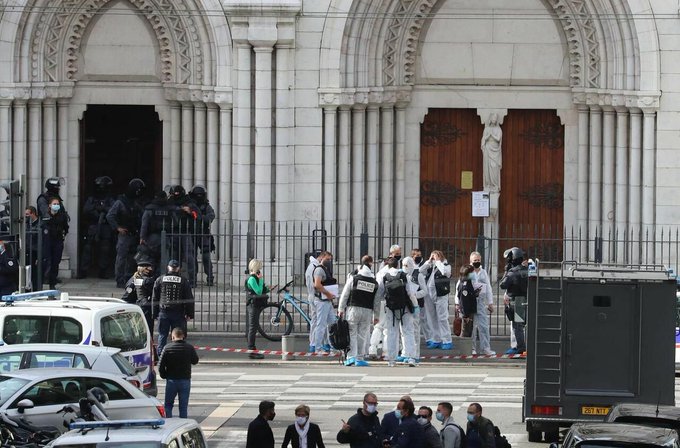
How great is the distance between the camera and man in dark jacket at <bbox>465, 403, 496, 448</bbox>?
20.1 m

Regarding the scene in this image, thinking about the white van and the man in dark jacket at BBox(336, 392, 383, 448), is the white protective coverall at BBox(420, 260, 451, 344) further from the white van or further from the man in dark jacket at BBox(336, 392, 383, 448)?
the man in dark jacket at BBox(336, 392, 383, 448)

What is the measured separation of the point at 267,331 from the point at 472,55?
633cm

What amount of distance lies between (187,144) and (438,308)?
21.3 feet

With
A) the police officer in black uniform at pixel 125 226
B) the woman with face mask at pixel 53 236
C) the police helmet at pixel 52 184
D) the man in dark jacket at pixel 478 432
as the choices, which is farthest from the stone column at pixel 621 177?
the man in dark jacket at pixel 478 432

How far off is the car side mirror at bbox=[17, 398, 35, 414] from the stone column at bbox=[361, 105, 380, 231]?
13804mm

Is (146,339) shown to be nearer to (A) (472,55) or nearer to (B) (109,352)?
(B) (109,352)

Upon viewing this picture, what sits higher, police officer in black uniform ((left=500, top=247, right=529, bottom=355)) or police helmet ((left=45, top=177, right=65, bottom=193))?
police helmet ((left=45, top=177, right=65, bottom=193))

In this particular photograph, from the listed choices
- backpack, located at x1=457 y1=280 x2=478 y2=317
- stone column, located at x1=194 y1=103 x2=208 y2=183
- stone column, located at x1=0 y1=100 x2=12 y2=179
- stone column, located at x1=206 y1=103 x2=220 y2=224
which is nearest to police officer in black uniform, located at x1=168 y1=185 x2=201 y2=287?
stone column, located at x1=206 y1=103 x2=220 y2=224

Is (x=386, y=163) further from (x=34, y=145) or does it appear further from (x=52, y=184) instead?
(x=34, y=145)

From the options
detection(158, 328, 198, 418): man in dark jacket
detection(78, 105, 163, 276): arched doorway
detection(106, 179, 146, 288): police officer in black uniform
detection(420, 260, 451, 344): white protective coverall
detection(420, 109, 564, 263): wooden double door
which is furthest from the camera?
detection(78, 105, 163, 276): arched doorway

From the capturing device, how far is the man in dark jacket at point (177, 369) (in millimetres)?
23469

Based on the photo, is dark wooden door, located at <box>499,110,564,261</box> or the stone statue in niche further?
dark wooden door, located at <box>499,110,564,261</box>

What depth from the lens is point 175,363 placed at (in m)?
23.4

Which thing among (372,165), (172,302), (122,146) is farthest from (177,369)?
(122,146)
